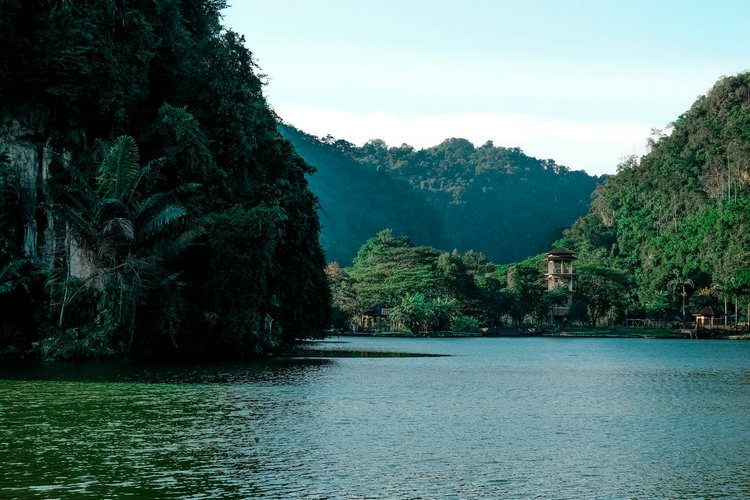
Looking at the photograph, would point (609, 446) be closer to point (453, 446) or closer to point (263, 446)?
point (453, 446)

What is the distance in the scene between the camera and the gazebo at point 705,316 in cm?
9681

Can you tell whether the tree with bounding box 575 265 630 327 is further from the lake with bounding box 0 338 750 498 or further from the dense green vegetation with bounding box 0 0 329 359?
the lake with bounding box 0 338 750 498

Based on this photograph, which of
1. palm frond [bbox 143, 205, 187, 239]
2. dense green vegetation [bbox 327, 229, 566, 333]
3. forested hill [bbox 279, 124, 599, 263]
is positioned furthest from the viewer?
forested hill [bbox 279, 124, 599, 263]

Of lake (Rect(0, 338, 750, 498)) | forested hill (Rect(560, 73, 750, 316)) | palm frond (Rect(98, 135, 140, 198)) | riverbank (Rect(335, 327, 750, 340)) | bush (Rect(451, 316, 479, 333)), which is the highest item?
forested hill (Rect(560, 73, 750, 316))

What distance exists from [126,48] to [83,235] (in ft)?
26.9

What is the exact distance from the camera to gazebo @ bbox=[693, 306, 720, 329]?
96812 millimetres

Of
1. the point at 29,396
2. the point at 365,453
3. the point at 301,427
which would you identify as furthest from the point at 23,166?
the point at 365,453

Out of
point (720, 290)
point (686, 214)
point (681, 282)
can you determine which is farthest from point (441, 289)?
point (686, 214)

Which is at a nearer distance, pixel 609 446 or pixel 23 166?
pixel 609 446

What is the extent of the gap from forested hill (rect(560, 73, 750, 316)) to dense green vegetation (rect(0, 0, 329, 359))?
67613 millimetres

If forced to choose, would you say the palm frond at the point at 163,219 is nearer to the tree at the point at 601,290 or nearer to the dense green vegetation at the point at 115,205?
the dense green vegetation at the point at 115,205

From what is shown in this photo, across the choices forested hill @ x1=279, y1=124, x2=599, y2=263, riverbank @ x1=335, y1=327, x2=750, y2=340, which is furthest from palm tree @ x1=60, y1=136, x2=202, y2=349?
forested hill @ x1=279, y1=124, x2=599, y2=263

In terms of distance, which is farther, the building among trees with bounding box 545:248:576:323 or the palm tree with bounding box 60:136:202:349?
the building among trees with bounding box 545:248:576:323

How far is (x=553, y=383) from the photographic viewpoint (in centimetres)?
3116
